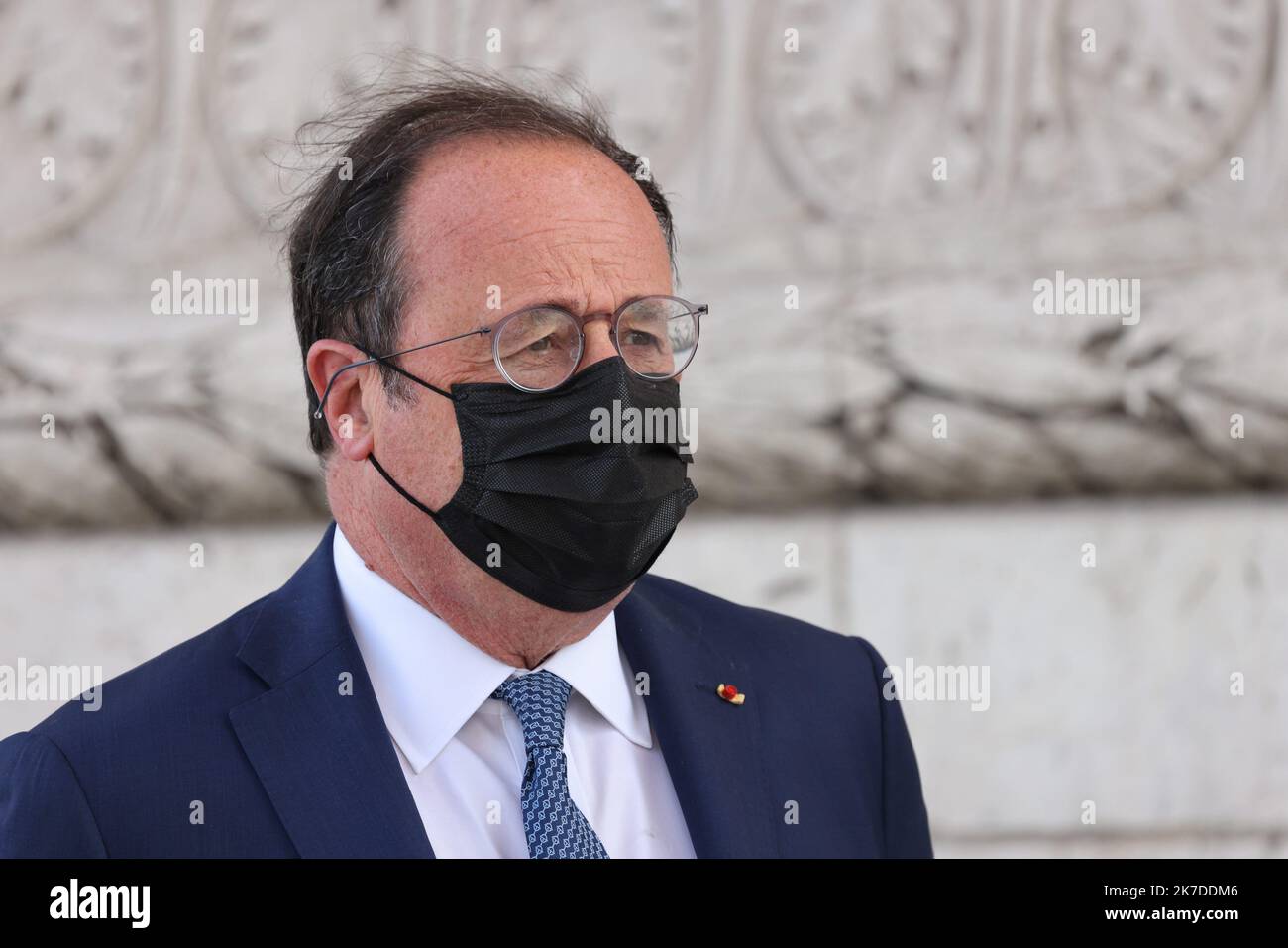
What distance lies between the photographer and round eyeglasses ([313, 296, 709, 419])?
1887 mm

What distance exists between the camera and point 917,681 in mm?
3389

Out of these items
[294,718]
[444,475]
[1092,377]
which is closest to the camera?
[294,718]

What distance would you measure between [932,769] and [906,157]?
145 centimetres

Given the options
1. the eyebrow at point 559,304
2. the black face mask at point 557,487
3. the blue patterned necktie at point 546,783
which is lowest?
the blue patterned necktie at point 546,783

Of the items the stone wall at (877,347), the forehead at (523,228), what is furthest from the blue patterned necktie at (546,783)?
the stone wall at (877,347)

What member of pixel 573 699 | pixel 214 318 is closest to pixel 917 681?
pixel 573 699

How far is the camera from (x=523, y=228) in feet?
6.17

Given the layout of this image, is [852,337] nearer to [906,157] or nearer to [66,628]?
[906,157]

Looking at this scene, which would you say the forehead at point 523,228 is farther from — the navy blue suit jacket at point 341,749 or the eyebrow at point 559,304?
the navy blue suit jacket at point 341,749

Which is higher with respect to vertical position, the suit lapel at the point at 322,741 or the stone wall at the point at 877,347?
the stone wall at the point at 877,347

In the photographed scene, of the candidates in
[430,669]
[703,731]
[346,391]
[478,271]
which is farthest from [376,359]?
[703,731]

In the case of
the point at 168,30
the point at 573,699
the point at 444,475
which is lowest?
the point at 573,699

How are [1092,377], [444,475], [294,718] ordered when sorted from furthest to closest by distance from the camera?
[1092,377] < [444,475] < [294,718]

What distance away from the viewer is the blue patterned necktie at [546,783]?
5.77ft
